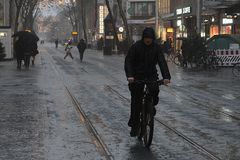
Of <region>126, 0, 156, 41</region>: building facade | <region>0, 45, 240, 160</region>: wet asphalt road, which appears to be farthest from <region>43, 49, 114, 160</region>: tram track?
<region>126, 0, 156, 41</region>: building facade

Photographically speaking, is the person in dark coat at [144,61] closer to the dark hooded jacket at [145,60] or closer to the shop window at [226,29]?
the dark hooded jacket at [145,60]

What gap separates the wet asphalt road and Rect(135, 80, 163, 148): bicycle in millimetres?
170

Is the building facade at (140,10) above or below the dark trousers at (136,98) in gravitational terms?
above

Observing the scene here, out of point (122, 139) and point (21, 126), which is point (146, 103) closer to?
point (122, 139)

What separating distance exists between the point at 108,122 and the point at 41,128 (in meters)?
1.40

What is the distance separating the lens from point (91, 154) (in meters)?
8.12

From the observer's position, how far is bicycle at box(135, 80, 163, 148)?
8572 mm

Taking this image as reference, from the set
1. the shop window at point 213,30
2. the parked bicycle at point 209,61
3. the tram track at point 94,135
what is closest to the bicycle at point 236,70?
the parked bicycle at point 209,61

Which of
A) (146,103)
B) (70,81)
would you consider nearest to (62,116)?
(146,103)

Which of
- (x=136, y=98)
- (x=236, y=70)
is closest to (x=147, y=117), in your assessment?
(x=136, y=98)

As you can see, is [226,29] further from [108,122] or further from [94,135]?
[94,135]

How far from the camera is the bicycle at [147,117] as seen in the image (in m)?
8.57

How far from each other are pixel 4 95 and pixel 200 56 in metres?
16.3

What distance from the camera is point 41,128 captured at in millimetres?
10531
